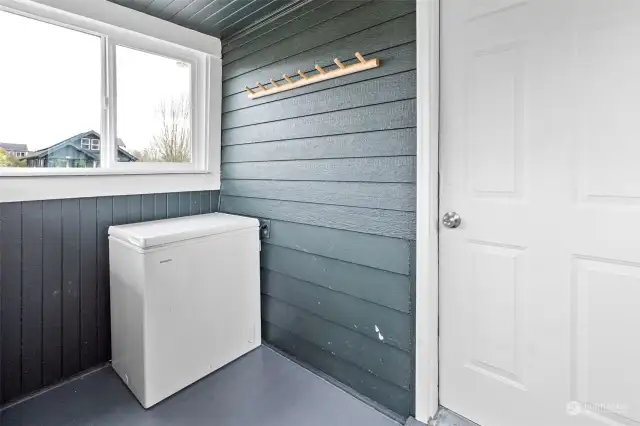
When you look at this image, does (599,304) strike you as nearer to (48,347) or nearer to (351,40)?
(351,40)

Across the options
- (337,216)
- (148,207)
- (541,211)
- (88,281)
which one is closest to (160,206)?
(148,207)

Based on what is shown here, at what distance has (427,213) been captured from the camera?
154cm

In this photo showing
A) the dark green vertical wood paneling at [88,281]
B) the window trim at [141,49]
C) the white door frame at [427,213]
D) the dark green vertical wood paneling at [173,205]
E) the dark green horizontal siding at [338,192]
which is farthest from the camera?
the dark green vertical wood paneling at [173,205]

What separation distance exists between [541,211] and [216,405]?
5.74 feet

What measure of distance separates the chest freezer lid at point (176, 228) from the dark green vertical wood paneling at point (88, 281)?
139 millimetres

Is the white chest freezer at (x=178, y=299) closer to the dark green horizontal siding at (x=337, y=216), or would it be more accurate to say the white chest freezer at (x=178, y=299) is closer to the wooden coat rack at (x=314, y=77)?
the dark green horizontal siding at (x=337, y=216)

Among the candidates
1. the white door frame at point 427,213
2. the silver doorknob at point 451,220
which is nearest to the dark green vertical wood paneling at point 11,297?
the white door frame at point 427,213

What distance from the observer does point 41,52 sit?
1900mm

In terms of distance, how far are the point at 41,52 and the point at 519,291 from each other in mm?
2654

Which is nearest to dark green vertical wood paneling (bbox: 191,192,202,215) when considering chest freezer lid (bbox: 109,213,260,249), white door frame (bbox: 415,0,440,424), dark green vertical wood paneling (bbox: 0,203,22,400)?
chest freezer lid (bbox: 109,213,260,249)

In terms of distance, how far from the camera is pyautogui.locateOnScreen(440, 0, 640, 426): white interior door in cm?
115

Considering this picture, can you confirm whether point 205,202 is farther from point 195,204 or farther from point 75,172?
point 75,172

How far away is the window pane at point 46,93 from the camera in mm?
1805

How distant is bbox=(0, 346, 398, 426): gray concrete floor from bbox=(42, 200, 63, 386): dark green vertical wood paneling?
0.13 m
